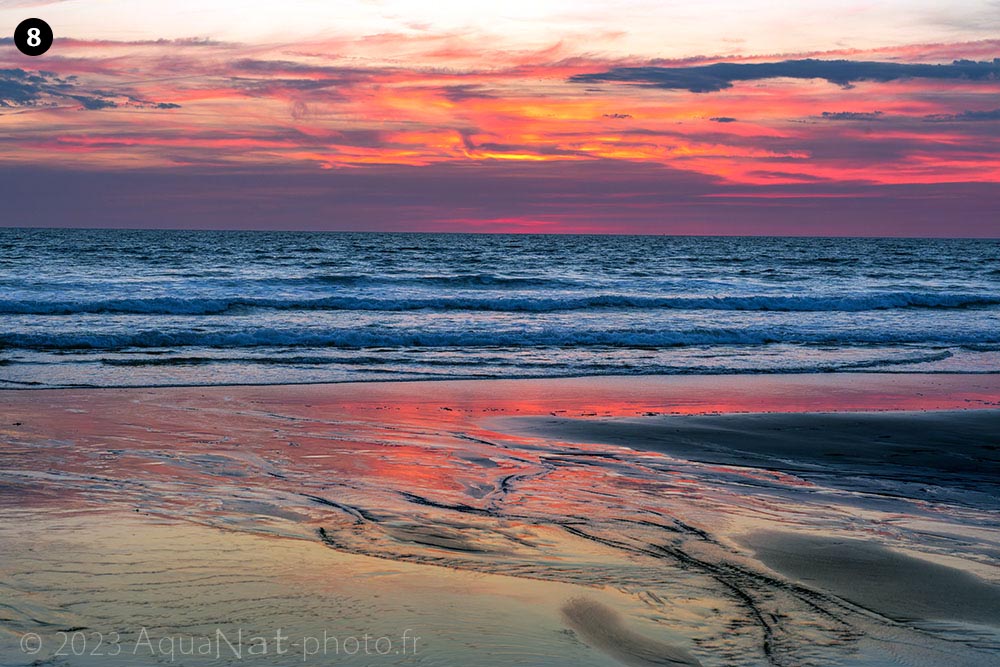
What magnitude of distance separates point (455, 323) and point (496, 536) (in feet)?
58.9

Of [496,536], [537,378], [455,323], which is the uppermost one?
[496,536]

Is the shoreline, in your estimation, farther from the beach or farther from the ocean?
the beach

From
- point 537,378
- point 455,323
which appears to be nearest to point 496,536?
point 537,378

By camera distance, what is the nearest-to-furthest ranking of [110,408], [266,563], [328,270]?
1. [266,563]
2. [110,408]
3. [328,270]

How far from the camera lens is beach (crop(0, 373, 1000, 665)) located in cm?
425

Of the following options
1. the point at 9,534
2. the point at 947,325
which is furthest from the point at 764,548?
the point at 947,325

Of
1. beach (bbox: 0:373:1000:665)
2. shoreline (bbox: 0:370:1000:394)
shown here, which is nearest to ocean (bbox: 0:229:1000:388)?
shoreline (bbox: 0:370:1000:394)

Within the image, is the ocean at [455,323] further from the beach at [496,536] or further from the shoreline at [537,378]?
the beach at [496,536]

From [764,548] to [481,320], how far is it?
19.1m

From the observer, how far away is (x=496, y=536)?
5914 mm

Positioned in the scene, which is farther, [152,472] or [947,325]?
[947,325]

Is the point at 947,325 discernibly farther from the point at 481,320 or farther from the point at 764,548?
the point at 764,548

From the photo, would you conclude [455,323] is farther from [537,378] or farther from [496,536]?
[496,536]

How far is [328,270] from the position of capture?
45.8 meters
